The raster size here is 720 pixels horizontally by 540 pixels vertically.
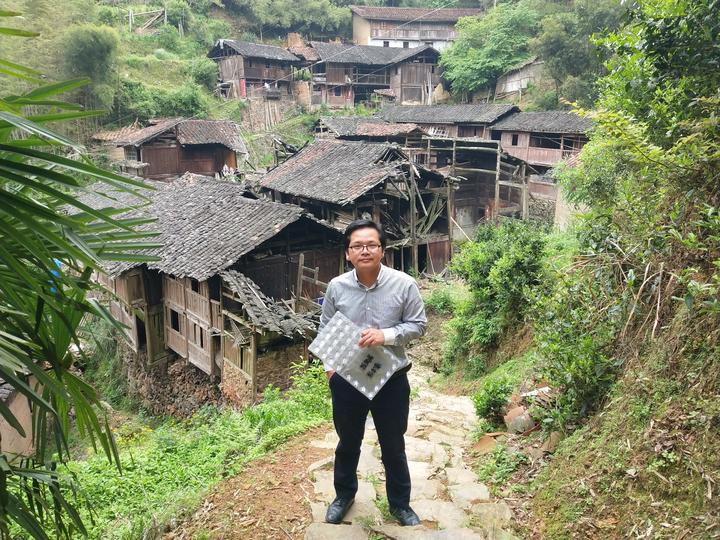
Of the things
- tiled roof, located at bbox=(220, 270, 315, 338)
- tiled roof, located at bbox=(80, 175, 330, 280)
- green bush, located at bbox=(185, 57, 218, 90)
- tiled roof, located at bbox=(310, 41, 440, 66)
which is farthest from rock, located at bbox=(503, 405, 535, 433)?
tiled roof, located at bbox=(310, 41, 440, 66)

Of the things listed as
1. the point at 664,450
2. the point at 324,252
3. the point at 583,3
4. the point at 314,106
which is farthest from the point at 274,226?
the point at 314,106

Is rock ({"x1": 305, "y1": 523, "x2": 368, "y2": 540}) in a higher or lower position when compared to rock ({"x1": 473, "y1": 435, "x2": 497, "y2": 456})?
higher

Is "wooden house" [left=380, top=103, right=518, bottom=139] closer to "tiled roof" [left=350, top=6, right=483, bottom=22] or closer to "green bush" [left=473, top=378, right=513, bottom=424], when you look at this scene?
"tiled roof" [left=350, top=6, right=483, bottom=22]

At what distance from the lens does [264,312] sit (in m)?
10.5

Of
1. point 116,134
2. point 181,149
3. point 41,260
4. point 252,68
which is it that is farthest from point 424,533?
point 252,68

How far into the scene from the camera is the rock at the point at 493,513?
3.57 meters

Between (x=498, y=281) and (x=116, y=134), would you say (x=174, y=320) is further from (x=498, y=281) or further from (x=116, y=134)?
(x=116, y=134)

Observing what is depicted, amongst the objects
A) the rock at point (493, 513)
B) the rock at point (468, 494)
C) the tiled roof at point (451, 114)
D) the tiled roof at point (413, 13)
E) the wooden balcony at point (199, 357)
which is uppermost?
the tiled roof at point (413, 13)

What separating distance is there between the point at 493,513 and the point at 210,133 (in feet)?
93.9

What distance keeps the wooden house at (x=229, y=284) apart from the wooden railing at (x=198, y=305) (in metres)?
0.03

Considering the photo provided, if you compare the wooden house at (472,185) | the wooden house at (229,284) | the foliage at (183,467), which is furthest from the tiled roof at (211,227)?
the wooden house at (472,185)

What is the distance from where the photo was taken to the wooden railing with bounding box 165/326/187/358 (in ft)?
46.0

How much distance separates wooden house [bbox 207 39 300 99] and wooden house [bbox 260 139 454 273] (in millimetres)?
20186

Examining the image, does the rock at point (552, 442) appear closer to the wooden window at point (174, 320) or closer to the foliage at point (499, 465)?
the foliage at point (499, 465)
